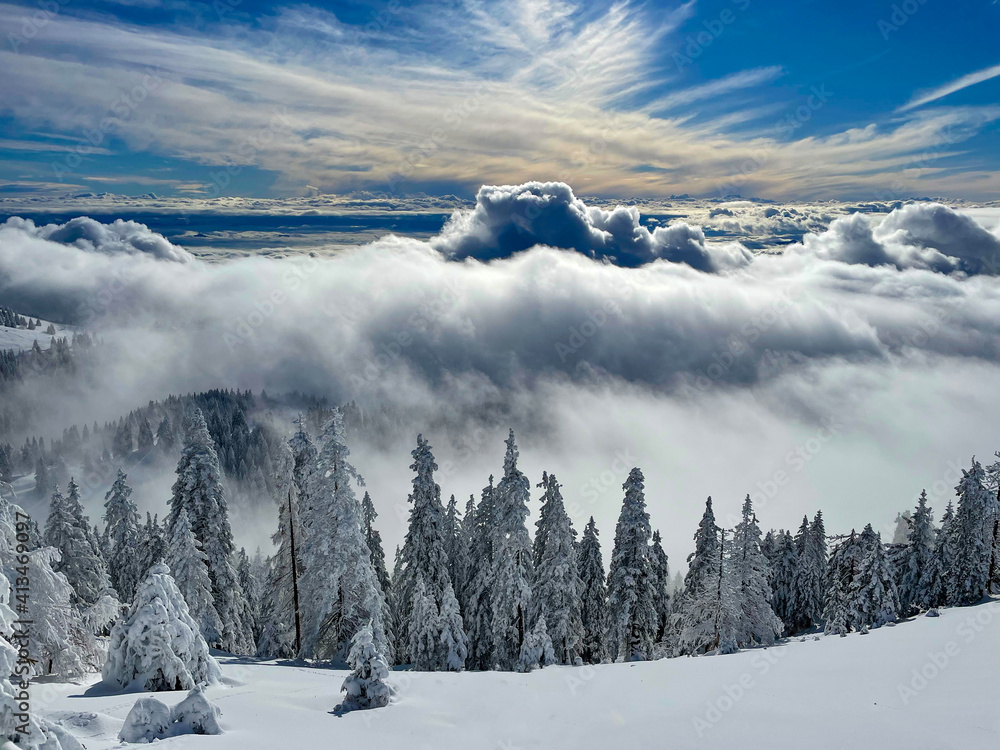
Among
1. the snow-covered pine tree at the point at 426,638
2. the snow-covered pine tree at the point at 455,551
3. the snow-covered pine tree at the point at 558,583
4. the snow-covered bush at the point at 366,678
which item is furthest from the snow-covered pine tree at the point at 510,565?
the snow-covered bush at the point at 366,678

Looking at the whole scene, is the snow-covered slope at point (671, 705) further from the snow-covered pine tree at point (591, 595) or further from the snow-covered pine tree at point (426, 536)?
the snow-covered pine tree at point (591, 595)

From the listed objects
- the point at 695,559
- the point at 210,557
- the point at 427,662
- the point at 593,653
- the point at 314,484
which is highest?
the point at 314,484

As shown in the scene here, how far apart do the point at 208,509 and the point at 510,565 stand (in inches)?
775

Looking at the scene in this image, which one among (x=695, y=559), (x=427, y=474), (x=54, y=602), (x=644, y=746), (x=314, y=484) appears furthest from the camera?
(x=695, y=559)

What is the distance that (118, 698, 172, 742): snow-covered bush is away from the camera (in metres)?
13.0

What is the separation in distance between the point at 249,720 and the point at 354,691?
3558mm

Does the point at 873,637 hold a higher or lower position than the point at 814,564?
higher

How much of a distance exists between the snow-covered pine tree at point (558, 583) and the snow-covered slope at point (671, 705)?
17388 millimetres

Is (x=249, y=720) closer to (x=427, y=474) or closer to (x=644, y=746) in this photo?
(x=644, y=746)

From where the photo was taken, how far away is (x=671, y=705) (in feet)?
59.6

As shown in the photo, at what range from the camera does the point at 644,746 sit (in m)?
14.9

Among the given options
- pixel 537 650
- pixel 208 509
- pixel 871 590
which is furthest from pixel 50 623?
pixel 871 590

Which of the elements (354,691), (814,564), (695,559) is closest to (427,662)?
(354,691)

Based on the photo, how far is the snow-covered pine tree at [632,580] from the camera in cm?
4231
